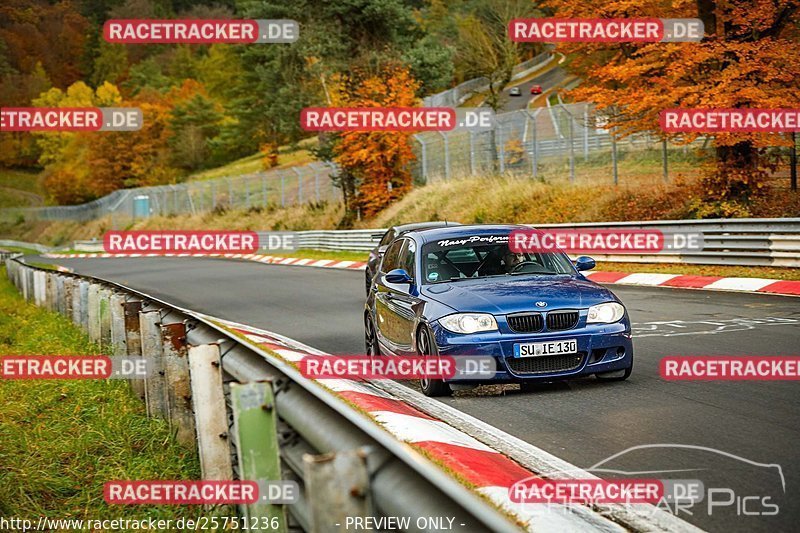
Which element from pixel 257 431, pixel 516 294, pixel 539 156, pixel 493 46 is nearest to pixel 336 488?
pixel 257 431

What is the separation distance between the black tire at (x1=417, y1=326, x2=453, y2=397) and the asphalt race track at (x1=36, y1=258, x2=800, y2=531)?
0.53ft

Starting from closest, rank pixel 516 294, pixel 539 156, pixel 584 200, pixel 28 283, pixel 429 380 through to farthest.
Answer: pixel 429 380 < pixel 516 294 < pixel 28 283 < pixel 584 200 < pixel 539 156

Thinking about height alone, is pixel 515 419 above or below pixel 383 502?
below

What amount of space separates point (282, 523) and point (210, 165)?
108m

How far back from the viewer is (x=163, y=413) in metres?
7.57

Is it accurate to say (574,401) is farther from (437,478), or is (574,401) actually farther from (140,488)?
(437,478)

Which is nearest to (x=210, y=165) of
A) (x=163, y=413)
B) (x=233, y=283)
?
(x=233, y=283)

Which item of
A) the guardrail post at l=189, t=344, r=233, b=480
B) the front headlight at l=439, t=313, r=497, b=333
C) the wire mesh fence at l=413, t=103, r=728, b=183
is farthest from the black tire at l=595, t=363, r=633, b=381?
the wire mesh fence at l=413, t=103, r=728, b=183

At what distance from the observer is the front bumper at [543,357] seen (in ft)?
27.7

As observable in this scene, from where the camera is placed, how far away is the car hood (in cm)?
864

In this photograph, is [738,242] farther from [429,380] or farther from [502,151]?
[502,151]

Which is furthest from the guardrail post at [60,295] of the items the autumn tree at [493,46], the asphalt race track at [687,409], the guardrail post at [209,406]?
the autumn tree at [493,46]

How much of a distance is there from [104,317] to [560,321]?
5.11 meters

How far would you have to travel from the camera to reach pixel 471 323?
8555mm
